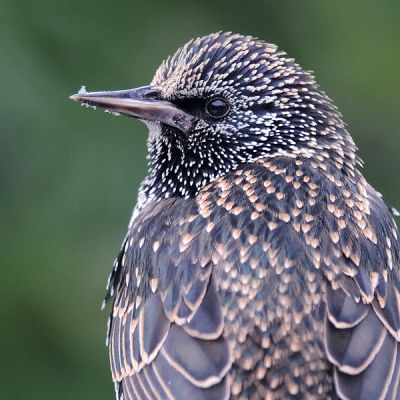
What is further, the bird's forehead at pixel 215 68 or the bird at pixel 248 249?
the bird's forehead at pixel 215 68

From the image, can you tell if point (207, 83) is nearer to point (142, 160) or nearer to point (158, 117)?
point (158, 117)

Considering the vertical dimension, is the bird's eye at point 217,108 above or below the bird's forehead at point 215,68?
below

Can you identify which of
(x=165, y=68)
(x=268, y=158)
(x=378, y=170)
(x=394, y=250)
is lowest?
(x=394, y=250)

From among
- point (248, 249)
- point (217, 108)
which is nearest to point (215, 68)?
point (217, 108)

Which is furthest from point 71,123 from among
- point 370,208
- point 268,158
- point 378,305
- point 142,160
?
point 378,305

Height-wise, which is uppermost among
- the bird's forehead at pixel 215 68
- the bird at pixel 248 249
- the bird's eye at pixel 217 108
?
the bird's forehead at pixel 215 68
